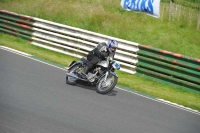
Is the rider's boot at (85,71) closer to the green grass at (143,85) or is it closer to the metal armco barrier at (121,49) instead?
the green grass at (143,85)

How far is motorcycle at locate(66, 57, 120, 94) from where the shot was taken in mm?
11729

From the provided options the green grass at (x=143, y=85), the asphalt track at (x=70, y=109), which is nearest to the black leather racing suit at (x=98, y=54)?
the asphalt track at (x=70, y=109)

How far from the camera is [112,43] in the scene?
11953 millimetres

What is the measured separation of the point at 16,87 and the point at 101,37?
6117 millimetres

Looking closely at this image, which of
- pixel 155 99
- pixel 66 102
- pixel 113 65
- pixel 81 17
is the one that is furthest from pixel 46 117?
pixel 81 17

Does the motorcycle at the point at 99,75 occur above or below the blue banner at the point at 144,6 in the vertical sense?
below

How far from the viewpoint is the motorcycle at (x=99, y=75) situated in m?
11.7

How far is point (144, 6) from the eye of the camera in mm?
20125

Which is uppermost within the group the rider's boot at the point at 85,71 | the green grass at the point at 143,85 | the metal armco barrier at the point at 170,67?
the rider's boot at the point at 85,71

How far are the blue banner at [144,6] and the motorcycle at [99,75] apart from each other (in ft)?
25.1

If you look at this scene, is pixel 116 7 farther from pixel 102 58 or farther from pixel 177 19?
pixel 102 58

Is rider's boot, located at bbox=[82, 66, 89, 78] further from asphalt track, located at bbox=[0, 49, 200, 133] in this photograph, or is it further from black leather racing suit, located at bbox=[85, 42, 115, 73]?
asphalt track, located at bbox=[0, 49, 200, 133]

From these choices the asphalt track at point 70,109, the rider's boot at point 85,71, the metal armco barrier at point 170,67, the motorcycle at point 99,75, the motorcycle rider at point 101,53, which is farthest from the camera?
the metal armco barrier at point 170,67

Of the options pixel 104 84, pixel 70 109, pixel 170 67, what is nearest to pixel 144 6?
pixel 170 67
